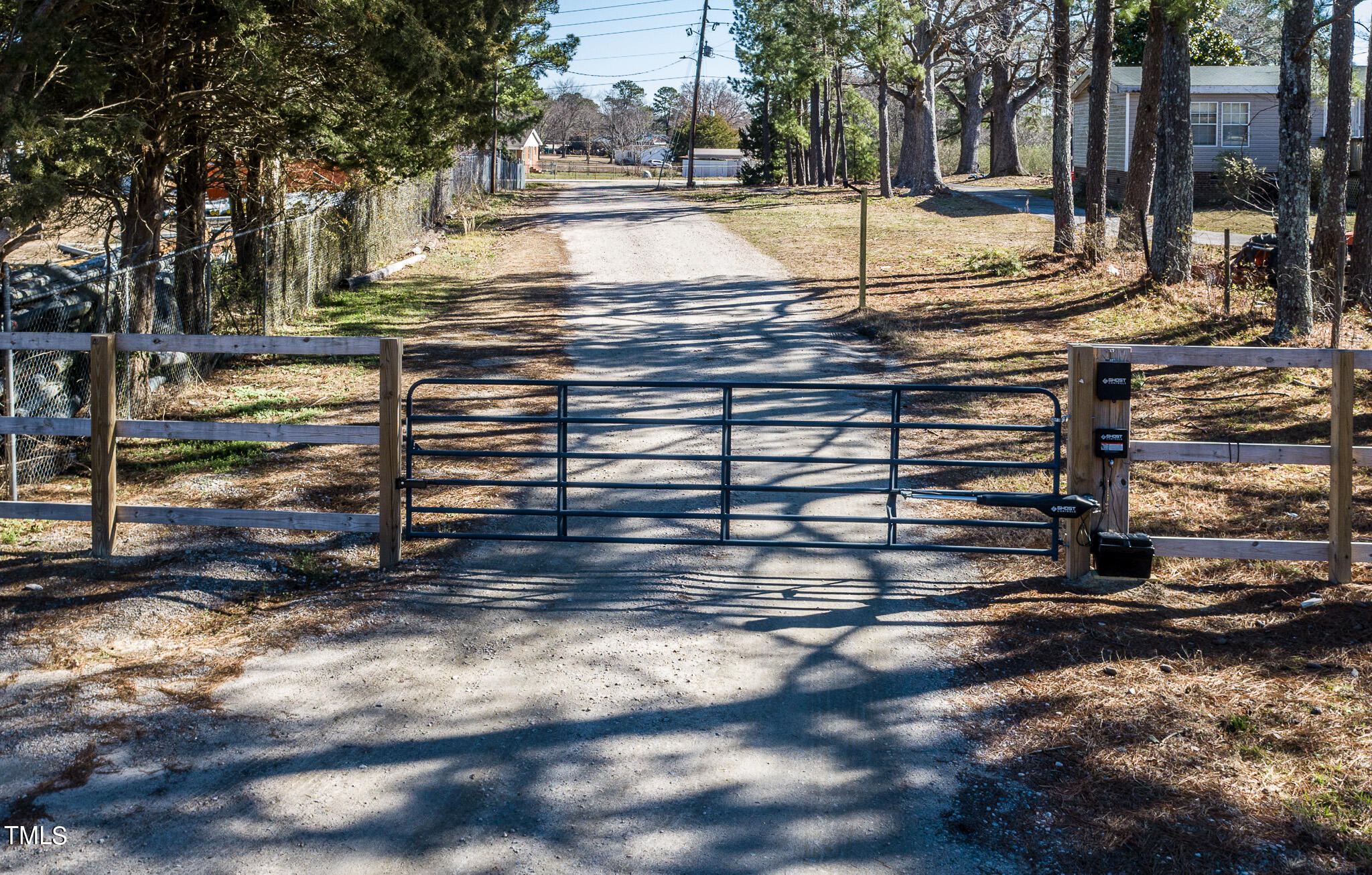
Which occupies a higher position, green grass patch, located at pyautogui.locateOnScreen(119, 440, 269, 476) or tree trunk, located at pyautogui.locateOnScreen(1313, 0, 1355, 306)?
tree trunk, located at pyautogui.locateOnScreen(1313, 0, 1355, 306)

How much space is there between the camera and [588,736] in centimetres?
548

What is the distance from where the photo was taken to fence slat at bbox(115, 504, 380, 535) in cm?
770

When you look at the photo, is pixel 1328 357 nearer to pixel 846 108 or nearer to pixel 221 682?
pixel 221 682

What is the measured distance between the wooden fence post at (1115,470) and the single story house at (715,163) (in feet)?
303

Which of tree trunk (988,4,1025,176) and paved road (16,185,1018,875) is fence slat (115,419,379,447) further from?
tree trunk (988,4,1025,176)

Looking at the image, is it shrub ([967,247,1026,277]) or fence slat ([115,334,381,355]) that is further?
shrub ([967,247,1026,277])

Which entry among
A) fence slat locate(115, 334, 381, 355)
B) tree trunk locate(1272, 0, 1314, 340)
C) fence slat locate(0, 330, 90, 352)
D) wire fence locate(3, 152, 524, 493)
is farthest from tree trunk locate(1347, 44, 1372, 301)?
fence slat locate(0, 330, 90, 352)

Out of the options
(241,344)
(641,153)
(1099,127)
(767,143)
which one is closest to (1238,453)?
(241,344)

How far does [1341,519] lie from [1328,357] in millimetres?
1063

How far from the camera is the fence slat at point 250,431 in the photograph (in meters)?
7.52

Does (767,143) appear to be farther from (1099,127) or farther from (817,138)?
(1099,127)

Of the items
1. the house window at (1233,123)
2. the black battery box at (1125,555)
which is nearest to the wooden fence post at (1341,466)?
the black battery box at (1125,555)

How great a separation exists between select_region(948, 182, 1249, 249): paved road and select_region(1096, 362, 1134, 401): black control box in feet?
58.9

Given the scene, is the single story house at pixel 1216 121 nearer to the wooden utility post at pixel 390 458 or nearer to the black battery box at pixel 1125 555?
the black battery box at pixel 1125 555
